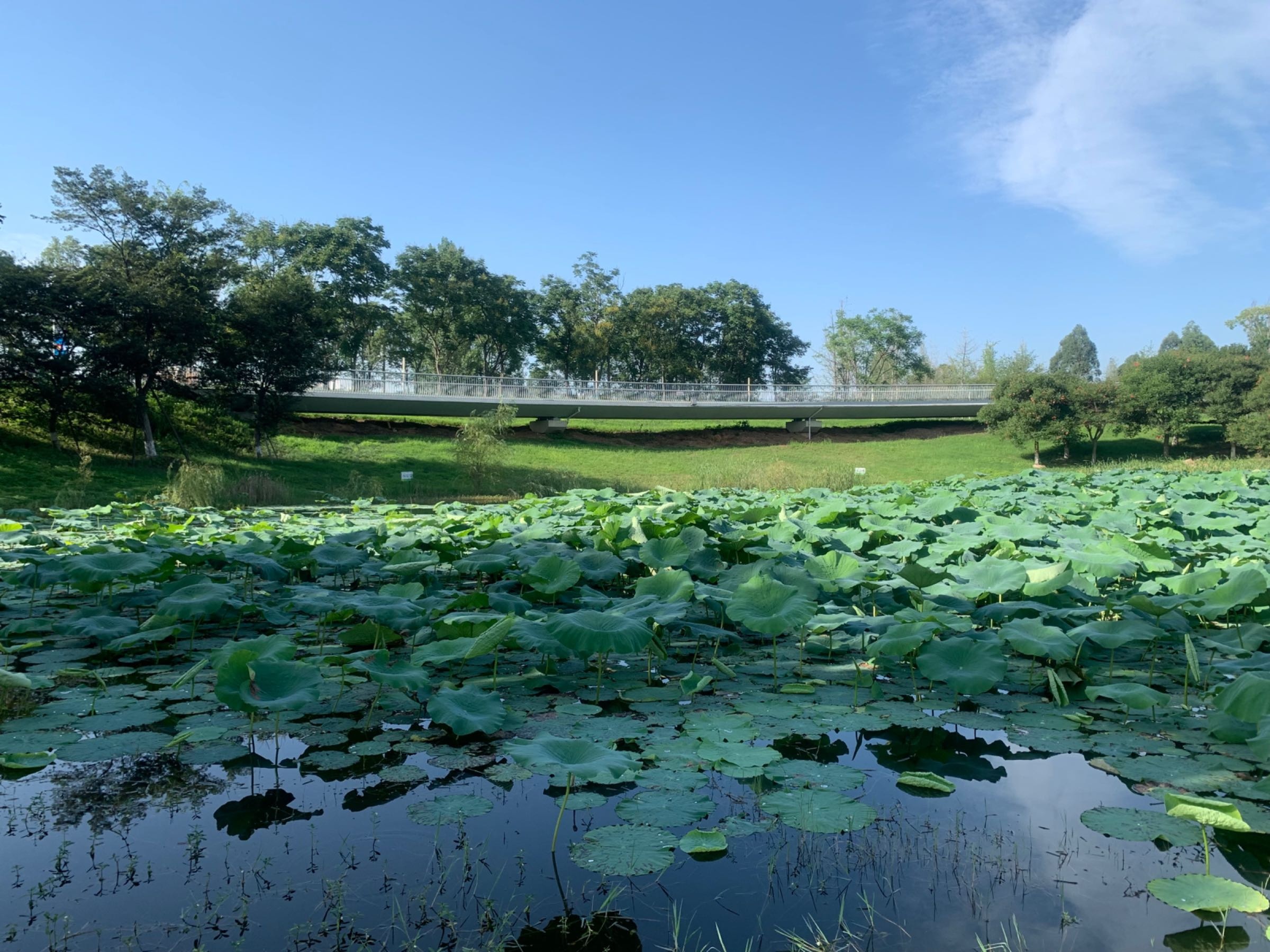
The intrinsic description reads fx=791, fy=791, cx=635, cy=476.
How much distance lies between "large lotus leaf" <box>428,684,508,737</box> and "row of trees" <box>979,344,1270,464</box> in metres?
32.9

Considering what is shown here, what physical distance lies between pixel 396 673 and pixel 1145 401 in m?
35.8

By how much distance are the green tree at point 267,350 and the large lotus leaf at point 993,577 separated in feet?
69.8

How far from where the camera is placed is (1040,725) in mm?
3090

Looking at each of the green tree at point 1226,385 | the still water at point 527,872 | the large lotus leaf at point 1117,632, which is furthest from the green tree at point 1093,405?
the still water at point 527,872

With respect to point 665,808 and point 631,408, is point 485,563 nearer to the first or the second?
point 665,808

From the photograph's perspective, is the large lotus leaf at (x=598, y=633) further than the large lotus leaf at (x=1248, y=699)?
Yes

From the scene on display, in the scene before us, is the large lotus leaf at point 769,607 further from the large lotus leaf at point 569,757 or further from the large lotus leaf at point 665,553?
the large lotus leaf at point 569,757

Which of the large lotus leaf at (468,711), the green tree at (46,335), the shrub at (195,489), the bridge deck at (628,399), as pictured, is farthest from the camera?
the bridge deck at (628,399)

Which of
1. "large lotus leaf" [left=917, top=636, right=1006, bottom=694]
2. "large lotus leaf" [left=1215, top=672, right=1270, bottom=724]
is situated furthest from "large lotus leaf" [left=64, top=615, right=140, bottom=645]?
"large lotus leaf" [left=1215, top=672, right=1270, bottom=724]

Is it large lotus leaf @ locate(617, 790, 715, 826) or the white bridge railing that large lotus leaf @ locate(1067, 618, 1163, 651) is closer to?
large lotus leaf @ locate(617, 790, 715, 826)

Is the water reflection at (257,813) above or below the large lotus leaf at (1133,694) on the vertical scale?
below

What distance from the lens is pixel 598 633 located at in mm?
3061

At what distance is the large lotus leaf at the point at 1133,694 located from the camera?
9.48 feet

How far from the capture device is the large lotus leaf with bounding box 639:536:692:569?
4.86m
